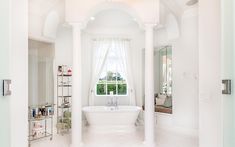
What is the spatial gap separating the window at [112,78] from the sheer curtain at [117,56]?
89 millimetres

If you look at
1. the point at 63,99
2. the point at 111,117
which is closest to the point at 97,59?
the point at 63,99

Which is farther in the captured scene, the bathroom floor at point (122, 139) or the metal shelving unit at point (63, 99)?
the metal shelving unit at point (63, 99)

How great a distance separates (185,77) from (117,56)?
7.19ft

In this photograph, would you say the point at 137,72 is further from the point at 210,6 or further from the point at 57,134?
the point at 210,6

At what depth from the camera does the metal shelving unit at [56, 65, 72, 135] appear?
17.6 feet

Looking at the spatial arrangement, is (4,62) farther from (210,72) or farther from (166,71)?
(166,71)

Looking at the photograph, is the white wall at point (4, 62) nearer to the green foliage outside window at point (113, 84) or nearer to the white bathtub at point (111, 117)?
the white bathtub at point (111, 117)

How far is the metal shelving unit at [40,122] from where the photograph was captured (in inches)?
181

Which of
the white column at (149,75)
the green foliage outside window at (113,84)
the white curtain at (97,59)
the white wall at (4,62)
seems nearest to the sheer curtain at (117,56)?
the white curtain at (97,59)

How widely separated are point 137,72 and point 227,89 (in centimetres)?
517

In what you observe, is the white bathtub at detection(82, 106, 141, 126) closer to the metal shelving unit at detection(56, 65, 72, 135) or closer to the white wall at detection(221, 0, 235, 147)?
the metal shelving unit at detection(56, 65, 72, 135)

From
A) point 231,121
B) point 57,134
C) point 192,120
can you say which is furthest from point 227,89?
point 57,134

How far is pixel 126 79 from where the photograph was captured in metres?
6.43

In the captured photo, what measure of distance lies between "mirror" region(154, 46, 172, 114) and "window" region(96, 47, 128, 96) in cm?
99
